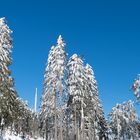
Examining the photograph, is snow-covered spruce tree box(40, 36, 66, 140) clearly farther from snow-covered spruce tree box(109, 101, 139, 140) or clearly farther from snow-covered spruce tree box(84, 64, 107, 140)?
snow-covered spruce tree box(109, 101, 139, 140)

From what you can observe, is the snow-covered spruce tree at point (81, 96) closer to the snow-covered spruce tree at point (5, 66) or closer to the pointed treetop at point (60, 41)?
the pointed treetop at point (60, 41)

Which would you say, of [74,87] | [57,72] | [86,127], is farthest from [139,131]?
[57,72]

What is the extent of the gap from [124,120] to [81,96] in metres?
37.9

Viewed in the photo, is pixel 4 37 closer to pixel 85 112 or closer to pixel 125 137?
pixel 85 112

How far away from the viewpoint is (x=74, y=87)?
57.2 meters

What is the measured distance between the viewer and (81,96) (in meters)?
58.4

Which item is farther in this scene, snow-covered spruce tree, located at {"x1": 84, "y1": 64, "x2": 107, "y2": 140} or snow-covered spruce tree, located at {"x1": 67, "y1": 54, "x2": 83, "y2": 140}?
snow-covered spruce tree, located at {"x1": 84, "y1": 64, "x2": 107, "y2": 140}

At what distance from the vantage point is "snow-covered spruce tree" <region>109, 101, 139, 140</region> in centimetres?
9275

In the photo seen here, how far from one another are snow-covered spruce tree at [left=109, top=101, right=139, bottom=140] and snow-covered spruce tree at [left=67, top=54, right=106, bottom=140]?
25.2 metres

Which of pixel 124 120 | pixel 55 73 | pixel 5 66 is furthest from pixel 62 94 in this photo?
pixel 124 120

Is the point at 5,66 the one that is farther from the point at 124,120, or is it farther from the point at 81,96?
the point at 124,120

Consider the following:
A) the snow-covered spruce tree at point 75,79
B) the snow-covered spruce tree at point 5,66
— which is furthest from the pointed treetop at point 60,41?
the snow-covered spruce tree at point 5,66

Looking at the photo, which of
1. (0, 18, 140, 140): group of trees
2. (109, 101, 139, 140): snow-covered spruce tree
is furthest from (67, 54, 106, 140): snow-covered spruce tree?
(109, 101, 139, 140): snow-covered spruce tree

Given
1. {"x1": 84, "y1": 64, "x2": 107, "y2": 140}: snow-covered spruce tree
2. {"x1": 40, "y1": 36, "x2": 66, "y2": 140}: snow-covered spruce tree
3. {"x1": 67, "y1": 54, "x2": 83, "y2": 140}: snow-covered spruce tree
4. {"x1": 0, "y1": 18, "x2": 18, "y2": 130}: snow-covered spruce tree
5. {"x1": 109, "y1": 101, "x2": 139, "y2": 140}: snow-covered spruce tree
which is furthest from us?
Result: {"x1": 109, "y1": 101, "x2": 139, "y2": 140}: snow-covered spruce tree
